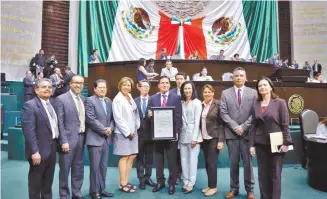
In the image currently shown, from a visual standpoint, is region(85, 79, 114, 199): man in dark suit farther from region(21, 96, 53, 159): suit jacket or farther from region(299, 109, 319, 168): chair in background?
region(299, 109, 319, 168): chair in background

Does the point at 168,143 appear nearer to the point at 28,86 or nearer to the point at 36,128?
the point at 36,128

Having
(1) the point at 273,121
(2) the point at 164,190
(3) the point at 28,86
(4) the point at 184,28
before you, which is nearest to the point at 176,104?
(2) the point at 164,190

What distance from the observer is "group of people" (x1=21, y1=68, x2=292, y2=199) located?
2.48m

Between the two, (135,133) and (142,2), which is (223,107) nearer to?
(135,133)

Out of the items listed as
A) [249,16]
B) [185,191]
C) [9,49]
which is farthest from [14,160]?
[249,16]

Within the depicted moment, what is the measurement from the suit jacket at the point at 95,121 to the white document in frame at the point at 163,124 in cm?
58

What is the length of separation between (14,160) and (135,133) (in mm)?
3164

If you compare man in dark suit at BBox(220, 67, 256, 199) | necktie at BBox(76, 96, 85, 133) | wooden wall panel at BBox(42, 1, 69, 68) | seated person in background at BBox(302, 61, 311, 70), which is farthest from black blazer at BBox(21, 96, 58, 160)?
seated person in background at BBox(302, 61, 311, 70)

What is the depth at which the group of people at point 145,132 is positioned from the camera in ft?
8.14

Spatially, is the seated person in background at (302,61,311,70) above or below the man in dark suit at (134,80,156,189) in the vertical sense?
above

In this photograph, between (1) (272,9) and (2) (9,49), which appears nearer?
(2) (9,49)

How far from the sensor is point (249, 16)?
1133cm

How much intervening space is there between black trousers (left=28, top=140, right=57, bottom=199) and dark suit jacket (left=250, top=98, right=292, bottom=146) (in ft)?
6.41

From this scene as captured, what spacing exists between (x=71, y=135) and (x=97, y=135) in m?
0.32
